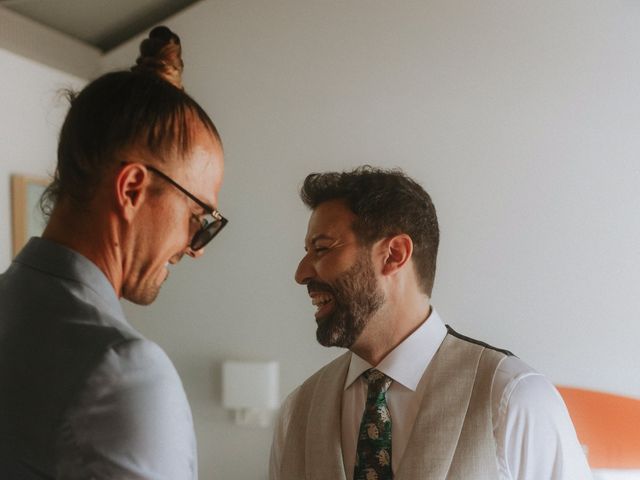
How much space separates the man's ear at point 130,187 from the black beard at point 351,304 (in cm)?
93

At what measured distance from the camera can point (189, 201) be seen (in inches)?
33.9

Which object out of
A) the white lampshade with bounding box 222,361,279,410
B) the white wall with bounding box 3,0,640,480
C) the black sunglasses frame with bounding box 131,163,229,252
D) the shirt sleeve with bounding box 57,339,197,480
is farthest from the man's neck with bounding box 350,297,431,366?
the white lampshade with bounding box 222,361,279,410

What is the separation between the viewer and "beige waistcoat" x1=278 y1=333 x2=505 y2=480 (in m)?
1.39

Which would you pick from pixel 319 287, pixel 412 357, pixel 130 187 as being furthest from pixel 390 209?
pixel 130 187

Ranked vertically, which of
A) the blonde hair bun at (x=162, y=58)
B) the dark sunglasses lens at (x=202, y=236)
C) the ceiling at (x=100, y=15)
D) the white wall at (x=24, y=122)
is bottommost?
the dark sunglasses lens at (x=202, y=236)

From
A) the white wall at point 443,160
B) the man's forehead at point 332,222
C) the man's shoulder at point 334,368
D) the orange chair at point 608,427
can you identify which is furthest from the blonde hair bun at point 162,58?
Answer: the orange chair at point 608,427

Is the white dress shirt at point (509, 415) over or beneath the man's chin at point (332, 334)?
beneath

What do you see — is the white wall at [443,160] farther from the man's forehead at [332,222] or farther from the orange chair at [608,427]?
the man's forehead at [332,222]

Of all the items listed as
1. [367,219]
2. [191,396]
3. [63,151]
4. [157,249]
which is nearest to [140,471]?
[157,249]

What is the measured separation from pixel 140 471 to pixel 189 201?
1.09ft

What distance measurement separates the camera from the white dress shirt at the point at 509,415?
1.38 meters

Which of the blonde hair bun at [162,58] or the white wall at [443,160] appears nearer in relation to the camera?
the blonde hair bun at [162,58]

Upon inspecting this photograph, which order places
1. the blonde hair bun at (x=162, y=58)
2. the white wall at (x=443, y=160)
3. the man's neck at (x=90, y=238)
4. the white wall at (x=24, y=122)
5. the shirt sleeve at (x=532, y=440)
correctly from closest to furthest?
the man's neck at (x=90, y=238)
the blonde hair bun at (x=162, y=58)
the shirt sleeve at (x=532, y=440)
the white wall at (x=443, y=160)
the white wall at (x=24, y=122)

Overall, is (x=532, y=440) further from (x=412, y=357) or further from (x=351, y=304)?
(x=351, y=304)
